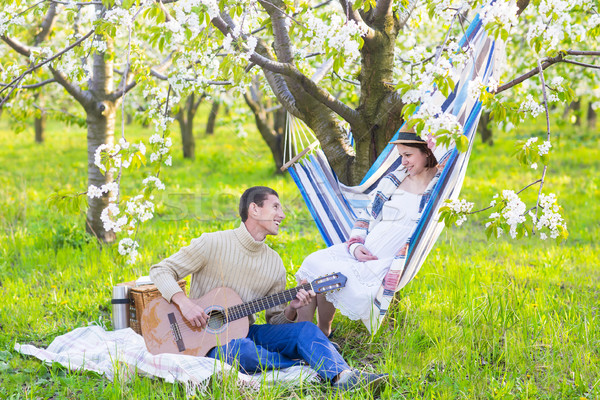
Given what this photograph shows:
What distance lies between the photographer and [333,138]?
364 cm

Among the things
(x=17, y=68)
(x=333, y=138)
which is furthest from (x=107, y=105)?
(x=333, y=138)

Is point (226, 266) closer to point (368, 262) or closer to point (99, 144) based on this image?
point (368, 262)

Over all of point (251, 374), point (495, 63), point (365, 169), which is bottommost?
point (251, 374)

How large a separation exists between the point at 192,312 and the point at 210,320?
0.12 metres

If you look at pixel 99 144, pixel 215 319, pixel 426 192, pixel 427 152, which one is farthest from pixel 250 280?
pixel 99 144

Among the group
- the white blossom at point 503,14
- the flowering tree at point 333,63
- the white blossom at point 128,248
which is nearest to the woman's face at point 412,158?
the flowering tree at point 333,63

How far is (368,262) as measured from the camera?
9.92ft

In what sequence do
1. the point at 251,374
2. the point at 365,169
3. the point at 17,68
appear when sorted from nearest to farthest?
the point at 251,374 → the point at 365,169 → the point at 17,68

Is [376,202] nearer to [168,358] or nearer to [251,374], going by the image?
[251,374]

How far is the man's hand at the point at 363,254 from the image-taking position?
3.09 m

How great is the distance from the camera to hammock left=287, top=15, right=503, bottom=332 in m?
2.86

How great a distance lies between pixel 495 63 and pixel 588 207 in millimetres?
4714

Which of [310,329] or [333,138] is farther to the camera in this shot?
[333,138]

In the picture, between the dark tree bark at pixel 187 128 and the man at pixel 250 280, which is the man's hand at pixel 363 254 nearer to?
the man at pixel 250 280
